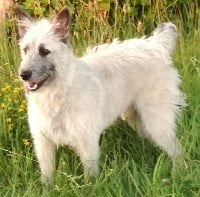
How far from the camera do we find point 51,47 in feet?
13.6

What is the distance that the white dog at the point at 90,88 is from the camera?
417cm

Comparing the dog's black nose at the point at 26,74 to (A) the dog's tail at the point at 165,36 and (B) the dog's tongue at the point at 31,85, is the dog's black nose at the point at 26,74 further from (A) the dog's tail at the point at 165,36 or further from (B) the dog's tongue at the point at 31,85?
(A) the dog's tail at the point at 165,36

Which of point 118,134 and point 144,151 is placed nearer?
point 144,151

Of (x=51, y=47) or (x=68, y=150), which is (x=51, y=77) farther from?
(x=68, y=150)

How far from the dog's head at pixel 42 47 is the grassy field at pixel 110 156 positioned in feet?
2.29

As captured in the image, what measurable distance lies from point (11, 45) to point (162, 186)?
8.87 feet

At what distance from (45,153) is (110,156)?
571mm

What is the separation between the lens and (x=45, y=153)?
4445 millimetres

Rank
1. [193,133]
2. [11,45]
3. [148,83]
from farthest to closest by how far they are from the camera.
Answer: [11,45], [148,83], [193,133]

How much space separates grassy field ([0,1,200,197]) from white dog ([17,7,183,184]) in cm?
12

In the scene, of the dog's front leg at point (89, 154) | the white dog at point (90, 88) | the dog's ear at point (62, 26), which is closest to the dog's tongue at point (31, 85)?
the white dog at point (90, 88)

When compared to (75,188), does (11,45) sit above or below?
above

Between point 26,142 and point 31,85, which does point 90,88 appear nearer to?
point 31,85

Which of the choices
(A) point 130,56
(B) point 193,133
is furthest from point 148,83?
(B) point 193,133
